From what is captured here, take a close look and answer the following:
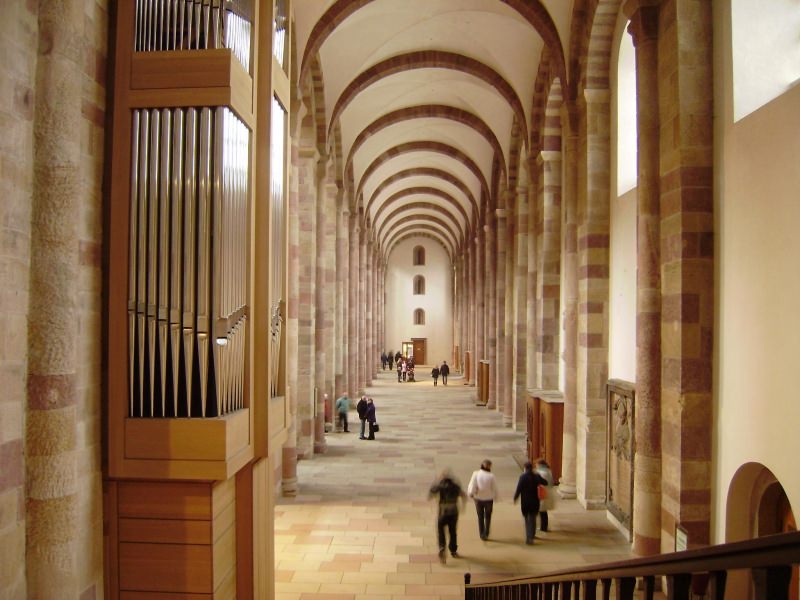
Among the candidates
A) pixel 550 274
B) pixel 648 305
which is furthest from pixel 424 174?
pixel 648 305

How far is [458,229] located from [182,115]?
3791 centimetres

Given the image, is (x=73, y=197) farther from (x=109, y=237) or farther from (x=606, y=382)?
(x=606, y=382)

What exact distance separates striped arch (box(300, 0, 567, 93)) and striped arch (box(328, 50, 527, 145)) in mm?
3824

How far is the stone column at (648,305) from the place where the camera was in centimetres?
809

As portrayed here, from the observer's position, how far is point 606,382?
450 inches

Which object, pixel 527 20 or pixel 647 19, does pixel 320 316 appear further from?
pixel 647 19

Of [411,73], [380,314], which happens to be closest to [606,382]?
[411,73]

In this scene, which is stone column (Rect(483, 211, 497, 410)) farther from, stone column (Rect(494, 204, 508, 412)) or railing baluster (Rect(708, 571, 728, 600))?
railing baluster (Rect(708, 571, 728, 600))

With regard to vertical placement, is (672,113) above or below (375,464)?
above

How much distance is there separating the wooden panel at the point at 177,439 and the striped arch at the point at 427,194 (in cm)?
3265

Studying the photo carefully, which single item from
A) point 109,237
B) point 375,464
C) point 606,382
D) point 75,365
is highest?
point 109,237

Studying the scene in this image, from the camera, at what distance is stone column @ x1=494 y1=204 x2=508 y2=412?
23375 mm

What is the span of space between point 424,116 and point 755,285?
17582 millimetres

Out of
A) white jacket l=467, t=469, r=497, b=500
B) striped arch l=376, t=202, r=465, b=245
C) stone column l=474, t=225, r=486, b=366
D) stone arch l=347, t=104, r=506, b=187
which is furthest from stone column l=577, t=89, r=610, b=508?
striped arch l=376, t=202, r=465, b=245
